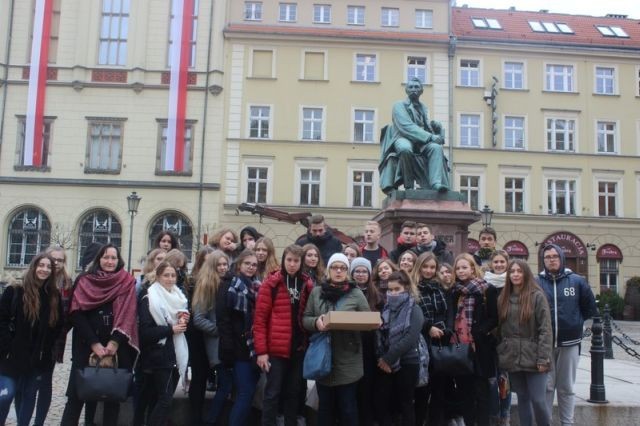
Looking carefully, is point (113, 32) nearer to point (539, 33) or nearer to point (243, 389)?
point (539, 33)

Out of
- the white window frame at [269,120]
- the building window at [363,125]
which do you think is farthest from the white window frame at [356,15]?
the white window frame at [269,120]

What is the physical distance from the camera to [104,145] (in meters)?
29.8

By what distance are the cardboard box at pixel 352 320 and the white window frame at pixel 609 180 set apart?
2804 cm

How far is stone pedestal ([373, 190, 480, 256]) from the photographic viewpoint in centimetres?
931

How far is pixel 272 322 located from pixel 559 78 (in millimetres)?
29627

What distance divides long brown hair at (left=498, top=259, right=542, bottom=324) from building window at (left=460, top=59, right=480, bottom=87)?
2682 cm

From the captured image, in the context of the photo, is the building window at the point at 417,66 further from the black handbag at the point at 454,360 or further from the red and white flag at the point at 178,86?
the black handbag at the point at 454,360

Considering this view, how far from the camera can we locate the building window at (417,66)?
30.7m

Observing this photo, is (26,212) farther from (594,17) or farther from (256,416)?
(594,17)

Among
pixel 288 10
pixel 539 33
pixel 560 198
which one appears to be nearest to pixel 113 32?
pixel 288 10

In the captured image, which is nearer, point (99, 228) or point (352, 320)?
point (352, 320)

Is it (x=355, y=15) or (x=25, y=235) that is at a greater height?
(x=355, y=15)

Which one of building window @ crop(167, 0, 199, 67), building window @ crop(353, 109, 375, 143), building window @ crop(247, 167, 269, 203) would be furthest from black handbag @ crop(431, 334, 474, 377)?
building window @ crop(167, 0, 199, 67)

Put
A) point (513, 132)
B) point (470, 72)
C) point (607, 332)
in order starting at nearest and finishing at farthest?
point (607, 332) → point (513, 132) → point (470, 72)
